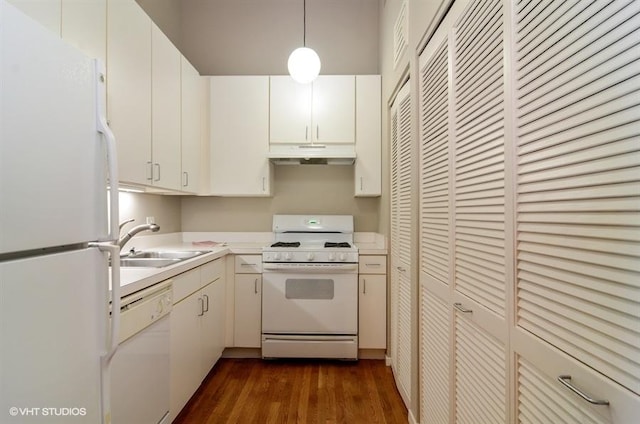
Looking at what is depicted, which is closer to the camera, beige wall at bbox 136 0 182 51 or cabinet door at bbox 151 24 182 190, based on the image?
cabinet door at bbox 151 24 182 190

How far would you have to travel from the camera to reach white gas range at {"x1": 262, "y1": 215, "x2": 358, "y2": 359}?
8.79 ft

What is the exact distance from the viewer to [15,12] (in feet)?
2.33

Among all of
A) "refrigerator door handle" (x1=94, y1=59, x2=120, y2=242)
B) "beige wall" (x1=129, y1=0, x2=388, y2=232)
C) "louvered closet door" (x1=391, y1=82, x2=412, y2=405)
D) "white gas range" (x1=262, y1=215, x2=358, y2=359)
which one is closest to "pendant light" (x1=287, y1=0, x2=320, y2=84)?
"louvered closet door" (x1=391, y1=82, x2=412, y2=405)

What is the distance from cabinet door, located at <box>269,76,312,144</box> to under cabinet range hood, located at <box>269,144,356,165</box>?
70 millimetres

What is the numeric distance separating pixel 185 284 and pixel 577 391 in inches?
71.9

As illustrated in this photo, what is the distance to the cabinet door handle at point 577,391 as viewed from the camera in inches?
23.1

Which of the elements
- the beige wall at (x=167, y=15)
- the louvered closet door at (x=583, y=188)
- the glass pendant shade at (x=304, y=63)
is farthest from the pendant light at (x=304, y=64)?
the louvered closet door at (x=583, y=188)

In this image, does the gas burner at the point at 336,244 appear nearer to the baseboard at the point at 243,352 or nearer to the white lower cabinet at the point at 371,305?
the white lower cabinet at the point at 371,305

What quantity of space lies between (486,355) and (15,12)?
4.95 feet

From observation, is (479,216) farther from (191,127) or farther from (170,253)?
(191,127)

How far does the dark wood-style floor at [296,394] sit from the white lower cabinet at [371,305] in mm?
202

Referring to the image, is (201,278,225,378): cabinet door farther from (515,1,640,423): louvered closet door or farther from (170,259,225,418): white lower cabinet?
(515,1,640,423): louvered closet door

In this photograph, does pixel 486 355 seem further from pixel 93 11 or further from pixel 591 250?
pixel 93 11

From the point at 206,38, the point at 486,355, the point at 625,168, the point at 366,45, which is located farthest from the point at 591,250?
the point at 206,38
